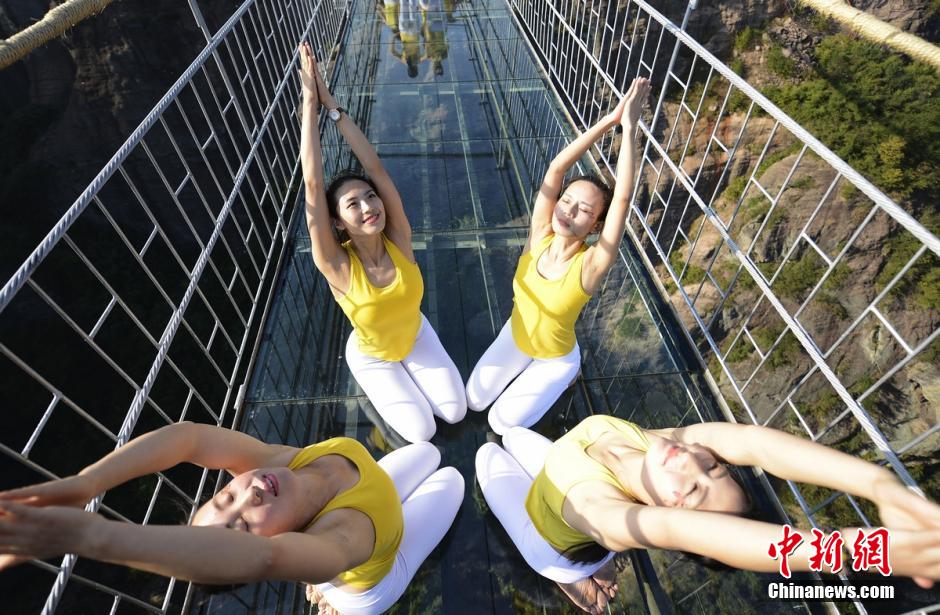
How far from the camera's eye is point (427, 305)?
2.68m

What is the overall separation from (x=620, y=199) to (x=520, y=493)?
1.20 metres

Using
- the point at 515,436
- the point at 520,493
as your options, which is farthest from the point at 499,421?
the point at 520,493

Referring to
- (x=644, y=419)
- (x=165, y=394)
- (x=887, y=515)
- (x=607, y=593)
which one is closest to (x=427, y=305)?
(x=644, y=419)

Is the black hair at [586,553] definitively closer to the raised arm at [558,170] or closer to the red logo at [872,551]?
the red logo at [872,551]

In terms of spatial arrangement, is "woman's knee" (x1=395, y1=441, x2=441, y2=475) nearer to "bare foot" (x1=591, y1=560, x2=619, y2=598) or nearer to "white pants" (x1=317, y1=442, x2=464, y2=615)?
"white pants" (x1=317, y1=442, x2=464, y2=615)

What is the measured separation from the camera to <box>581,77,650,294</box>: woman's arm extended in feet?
5.73

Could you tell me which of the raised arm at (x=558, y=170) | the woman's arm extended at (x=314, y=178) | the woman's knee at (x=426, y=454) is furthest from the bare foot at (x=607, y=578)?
the woman's arm extended at (x=314, y=178)

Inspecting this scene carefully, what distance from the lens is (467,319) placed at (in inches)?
104

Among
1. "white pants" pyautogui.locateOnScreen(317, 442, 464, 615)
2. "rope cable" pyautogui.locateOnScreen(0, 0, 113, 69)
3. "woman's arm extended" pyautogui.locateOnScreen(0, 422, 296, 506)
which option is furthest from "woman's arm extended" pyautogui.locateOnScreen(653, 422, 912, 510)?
"rope cable" pyautogui.locateOnScreen(0, 0, 113, 69)

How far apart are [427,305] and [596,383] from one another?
1.03m

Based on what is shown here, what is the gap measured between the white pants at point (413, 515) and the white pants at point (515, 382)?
1.13ft

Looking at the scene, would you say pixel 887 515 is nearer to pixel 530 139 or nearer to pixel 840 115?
pixel 530 139

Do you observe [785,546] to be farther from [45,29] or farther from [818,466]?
[45,29]

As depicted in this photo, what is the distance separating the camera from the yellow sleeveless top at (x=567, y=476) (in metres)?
1.44
